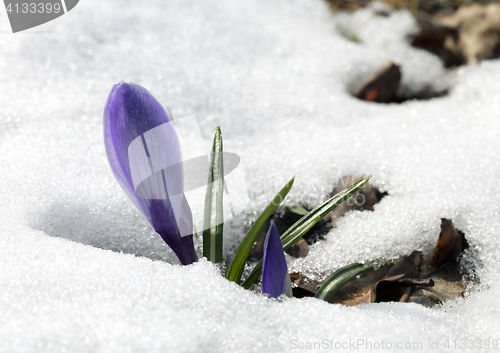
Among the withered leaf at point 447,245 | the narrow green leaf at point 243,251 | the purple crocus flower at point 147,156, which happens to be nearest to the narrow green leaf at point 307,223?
the narrow green leaf at point 243,251

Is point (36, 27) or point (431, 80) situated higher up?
point (36, 27)

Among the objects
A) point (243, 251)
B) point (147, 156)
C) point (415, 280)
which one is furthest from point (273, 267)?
point (415, 280)

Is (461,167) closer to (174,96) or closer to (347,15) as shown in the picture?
(174,96)

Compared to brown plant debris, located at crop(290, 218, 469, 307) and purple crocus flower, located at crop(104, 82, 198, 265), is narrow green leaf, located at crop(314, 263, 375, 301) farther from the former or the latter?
purple crocus flower, located at crop(104, 82, 198, 265)

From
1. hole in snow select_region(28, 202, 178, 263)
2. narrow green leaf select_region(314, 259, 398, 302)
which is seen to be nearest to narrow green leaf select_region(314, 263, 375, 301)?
narrow green leaf select_region(314, 259, 398, 302)

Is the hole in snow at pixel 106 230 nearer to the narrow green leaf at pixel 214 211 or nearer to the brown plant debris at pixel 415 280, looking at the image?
the narrow green leaf at pixel 214 211

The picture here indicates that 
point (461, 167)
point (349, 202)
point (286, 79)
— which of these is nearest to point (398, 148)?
point (461, 167)

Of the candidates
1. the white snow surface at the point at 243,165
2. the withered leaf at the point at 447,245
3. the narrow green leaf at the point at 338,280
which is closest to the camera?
the white snow surface at the point at 243,165

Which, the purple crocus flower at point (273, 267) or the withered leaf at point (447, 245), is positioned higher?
the purple crocus flower at point (273, 267)
